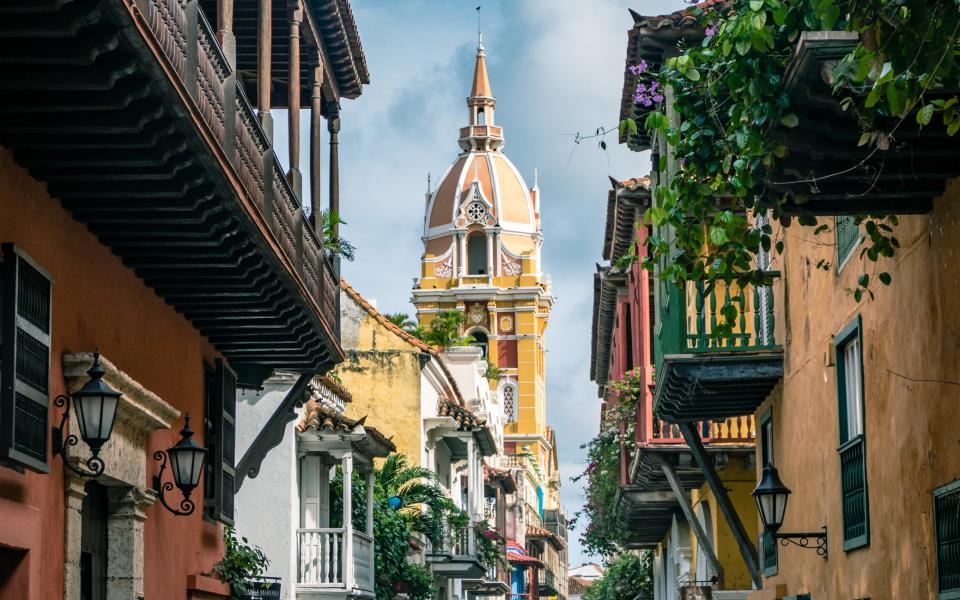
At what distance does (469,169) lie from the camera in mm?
93625

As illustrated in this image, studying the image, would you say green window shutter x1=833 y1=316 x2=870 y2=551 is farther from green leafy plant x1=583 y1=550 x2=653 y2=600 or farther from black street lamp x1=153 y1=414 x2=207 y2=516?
green leafy plant x1=583 y1=550 x2=653 y2=600

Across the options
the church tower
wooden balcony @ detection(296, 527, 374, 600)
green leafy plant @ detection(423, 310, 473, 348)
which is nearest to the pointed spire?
the church tower

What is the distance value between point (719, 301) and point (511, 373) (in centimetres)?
7813

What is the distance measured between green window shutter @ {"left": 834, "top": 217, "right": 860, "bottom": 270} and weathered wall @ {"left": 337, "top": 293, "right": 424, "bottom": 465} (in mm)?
21648

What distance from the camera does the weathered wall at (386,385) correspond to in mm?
33625

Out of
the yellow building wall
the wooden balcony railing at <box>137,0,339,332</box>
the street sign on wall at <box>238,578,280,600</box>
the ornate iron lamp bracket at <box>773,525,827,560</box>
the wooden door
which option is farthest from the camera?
the yellow building wall

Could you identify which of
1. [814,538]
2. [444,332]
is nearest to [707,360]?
[814,538]

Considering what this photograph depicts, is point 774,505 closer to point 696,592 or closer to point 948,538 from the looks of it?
point 948,538

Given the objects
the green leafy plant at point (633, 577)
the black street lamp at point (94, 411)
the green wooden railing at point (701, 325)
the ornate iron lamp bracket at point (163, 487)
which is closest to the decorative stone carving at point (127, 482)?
the ornate iron lamp bracket at point (163, 487)

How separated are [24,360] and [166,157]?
1326 millimetres

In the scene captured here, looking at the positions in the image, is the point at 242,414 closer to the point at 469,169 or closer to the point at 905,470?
the point at 905,470

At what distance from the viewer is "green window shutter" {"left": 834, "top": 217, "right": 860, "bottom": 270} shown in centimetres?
1171

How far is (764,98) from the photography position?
27.0ft

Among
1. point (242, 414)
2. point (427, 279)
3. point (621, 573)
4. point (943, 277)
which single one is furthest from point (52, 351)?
point (427, 279)
